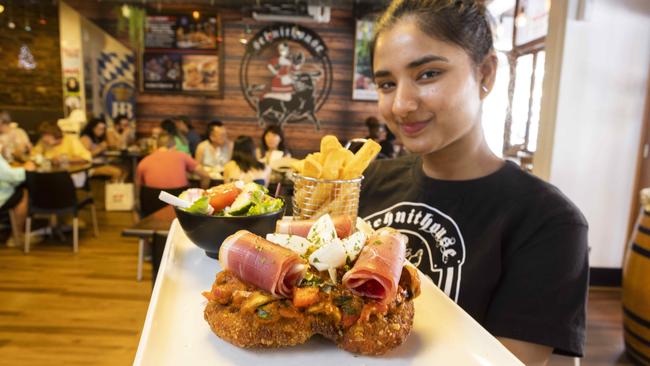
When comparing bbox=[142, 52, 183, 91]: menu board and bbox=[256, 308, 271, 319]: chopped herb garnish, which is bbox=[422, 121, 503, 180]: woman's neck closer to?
bbox=[256, 308, 271, 319]: chopped herb garnish

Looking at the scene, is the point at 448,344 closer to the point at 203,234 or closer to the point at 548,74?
the point at 203,234

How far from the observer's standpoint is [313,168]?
119 centimetres

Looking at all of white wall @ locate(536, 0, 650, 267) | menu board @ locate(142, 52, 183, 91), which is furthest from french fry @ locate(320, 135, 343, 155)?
menu board @ locate(142, 52, 183, 91)

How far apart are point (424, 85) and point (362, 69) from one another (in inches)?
307

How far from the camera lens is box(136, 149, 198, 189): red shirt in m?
5.24

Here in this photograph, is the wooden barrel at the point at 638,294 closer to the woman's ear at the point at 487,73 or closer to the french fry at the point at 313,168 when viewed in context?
the woman's ear at the point at 487,73

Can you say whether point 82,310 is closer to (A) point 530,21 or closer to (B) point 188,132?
(B) point 188,132

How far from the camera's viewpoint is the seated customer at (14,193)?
5031 millimetres

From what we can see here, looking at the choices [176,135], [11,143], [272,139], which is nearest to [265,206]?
[272,139]

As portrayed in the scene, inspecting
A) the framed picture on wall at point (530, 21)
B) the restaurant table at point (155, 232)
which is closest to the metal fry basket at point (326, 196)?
the restaurant table at point (155, 232)

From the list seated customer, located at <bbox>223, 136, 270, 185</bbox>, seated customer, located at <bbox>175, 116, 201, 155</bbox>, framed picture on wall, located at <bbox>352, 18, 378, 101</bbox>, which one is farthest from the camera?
framed picture on wall, located at <bbox>352, 18, 378, 101</bbox>

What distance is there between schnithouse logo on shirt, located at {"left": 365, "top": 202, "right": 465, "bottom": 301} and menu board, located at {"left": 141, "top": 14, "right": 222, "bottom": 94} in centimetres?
790

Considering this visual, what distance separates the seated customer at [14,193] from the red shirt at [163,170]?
53.4 inches

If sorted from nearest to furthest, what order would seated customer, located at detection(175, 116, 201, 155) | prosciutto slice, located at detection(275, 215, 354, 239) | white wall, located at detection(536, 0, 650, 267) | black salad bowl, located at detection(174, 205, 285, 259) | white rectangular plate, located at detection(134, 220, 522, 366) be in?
white rectangular plate, located at detection(134, 220, 522, 366) < prosciutto slice, located at detection(275, 215, 354, 239) < black salad bowl, located at detection(174, 205, 285, 259) < white wall, located at detection(536, 0, 650, 267) < seated customer, located at detection(175, 116, 201, 155)
